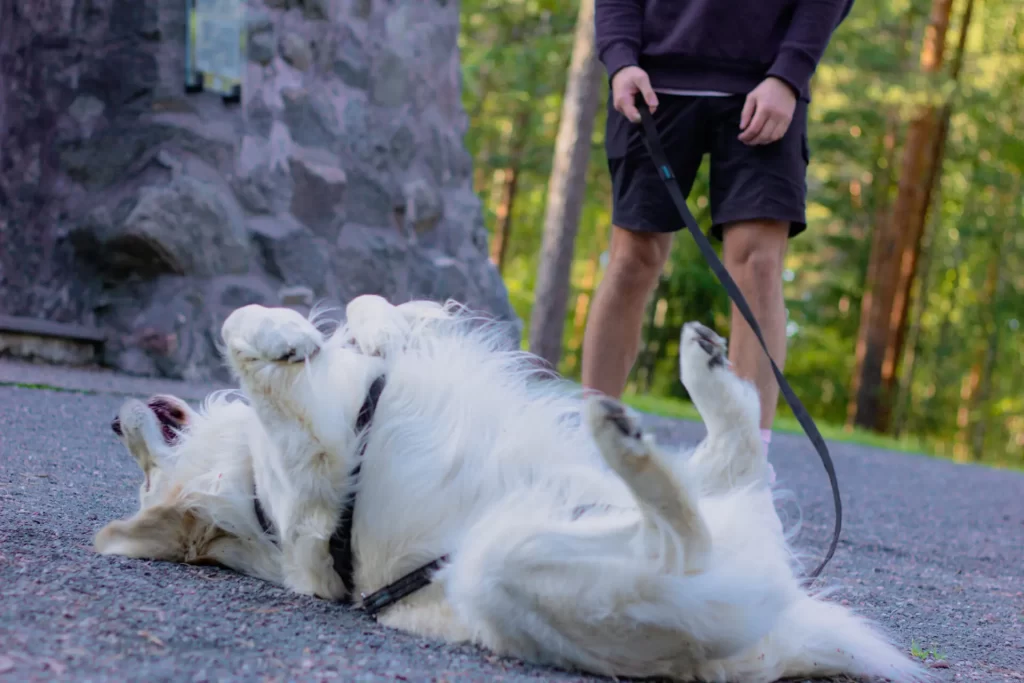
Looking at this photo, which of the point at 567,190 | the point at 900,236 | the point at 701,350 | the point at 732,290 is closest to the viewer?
the point at 701,350

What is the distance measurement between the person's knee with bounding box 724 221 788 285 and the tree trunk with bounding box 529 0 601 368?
17.1 feet

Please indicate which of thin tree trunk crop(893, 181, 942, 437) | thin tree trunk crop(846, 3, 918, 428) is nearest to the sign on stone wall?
thin tree trunk crop(846, 3, 918, 428)

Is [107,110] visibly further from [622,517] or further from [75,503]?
[622,517]

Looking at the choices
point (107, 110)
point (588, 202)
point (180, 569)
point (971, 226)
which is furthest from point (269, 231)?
point (971, 226)

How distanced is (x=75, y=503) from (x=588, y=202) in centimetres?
1318

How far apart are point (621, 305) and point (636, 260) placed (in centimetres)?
16

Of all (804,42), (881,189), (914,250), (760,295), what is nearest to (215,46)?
(804,42)

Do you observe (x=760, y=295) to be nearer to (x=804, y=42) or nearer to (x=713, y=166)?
(x=713, y=166)

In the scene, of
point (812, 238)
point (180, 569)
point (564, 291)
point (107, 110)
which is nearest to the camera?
point (180, 569)

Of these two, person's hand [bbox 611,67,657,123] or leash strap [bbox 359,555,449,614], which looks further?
person's hand [bbox 611,67,657,123]

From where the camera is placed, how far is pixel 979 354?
2467cm

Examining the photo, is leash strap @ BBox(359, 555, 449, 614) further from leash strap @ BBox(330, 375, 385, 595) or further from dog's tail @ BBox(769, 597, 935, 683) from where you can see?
dog's tail @ BBox(769, 597, 935, 683)

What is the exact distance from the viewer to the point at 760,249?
310 cm

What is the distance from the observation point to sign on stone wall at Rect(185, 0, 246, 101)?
5.62 metres
